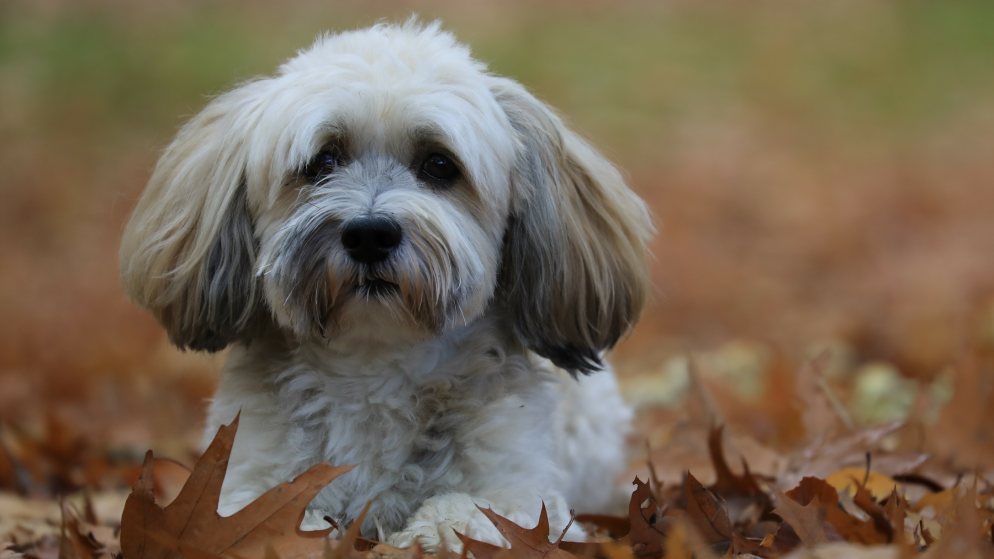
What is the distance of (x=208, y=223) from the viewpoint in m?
3.52

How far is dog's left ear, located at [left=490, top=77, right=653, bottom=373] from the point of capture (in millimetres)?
3564

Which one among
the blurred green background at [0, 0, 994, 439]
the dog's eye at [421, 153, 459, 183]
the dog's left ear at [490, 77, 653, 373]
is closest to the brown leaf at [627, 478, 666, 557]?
the dog's left ear at [490, 77, 653, 373]

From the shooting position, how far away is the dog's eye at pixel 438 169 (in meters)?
3.41

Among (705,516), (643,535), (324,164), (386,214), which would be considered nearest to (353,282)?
(386,214)

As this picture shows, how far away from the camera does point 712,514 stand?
126 inches

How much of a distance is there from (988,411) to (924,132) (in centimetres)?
996

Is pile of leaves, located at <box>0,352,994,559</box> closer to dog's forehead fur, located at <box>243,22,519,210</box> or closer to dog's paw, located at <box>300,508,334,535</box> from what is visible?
dog's paw, located at <box>300,508,334,535</box>

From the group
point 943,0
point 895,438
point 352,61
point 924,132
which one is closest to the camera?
point 352,61

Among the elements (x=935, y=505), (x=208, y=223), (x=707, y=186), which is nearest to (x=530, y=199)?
(x=208, y=223)

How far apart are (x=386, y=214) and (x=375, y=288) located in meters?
0.20

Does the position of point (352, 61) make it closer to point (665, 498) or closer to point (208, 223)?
point (208, 223)

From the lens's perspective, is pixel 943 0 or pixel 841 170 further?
pixel 943 0

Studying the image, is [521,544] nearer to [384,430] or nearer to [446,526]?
[446,526]

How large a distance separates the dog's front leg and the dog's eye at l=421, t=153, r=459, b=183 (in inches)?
35.6
